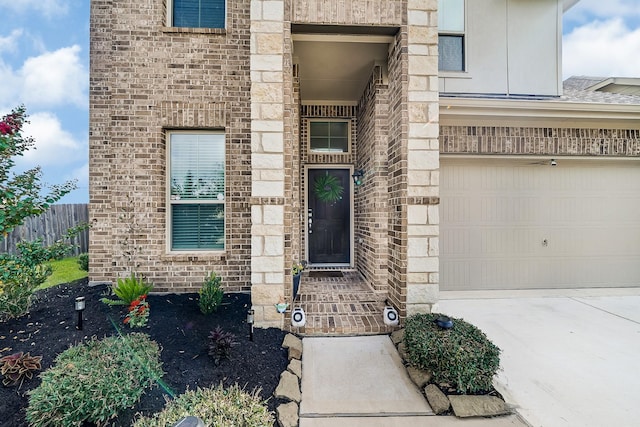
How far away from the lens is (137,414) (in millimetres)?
1805

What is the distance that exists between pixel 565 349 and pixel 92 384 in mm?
4352

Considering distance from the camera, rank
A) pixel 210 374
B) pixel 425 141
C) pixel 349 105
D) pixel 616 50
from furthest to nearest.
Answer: pixel 616 50
pixel 349 105
pixel 425 141
pixel 210 374

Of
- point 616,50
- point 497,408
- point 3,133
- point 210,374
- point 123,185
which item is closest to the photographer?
point 497,408

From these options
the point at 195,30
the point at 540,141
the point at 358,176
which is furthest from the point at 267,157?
the point at 540,141

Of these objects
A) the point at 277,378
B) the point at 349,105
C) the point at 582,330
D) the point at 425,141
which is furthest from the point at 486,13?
the point at 277,378

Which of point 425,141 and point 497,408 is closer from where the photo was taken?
point 497,408

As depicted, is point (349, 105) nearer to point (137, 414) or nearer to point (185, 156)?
point (185, 156)

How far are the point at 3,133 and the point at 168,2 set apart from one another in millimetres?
2784

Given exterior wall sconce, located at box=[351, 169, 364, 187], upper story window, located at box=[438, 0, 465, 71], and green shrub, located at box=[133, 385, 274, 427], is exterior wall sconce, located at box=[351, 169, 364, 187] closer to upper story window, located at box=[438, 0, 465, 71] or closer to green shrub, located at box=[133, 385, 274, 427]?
upper story window, located at box=[438, 0, 465, 71]

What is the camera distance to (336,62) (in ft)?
12.6

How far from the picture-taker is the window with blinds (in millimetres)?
3863

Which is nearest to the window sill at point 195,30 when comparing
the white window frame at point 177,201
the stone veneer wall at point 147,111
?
the stone veneer wall at point 147,111

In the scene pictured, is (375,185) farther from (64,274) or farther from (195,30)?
(64,274)

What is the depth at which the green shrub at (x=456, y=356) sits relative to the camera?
2.14m
